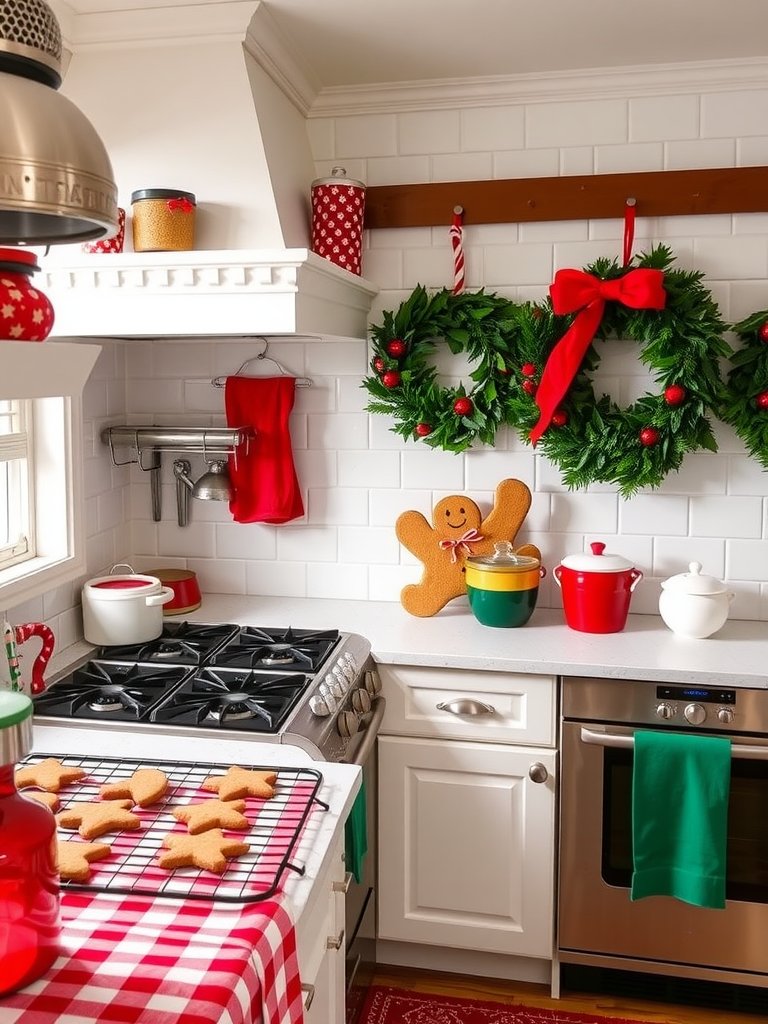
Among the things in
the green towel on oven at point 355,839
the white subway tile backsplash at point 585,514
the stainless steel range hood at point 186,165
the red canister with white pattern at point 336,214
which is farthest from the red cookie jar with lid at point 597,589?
the red canister with white pattern at point 336,214

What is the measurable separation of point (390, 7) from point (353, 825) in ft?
5.89

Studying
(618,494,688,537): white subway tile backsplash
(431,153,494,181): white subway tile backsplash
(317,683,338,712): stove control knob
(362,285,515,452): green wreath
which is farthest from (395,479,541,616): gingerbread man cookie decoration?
(431,153,494,181): white subway tile backsplash

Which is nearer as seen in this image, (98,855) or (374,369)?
(98,855)

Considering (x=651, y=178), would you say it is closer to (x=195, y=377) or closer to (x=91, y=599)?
(x=195, y=377)

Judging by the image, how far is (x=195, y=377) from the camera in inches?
114

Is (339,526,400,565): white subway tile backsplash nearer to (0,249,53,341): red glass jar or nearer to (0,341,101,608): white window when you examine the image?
(0,341,101,608): white window

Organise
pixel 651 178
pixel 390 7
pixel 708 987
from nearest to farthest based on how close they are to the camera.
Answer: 1. pixel 390 7
2. pixel 708 987
3. pixel 651 178

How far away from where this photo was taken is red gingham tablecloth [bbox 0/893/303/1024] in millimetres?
1059

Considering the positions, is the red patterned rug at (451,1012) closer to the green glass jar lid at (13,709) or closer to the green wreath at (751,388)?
the green wreath at (751,388)

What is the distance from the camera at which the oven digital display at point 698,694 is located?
87.9 inches

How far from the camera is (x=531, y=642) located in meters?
2.44

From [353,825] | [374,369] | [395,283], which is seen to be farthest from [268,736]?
[395,283]

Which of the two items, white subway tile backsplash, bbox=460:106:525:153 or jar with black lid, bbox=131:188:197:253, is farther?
white subway tile backsplash, bbox=460:106:525:153

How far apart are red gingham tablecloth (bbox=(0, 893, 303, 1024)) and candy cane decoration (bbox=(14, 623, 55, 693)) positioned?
0.88 m
